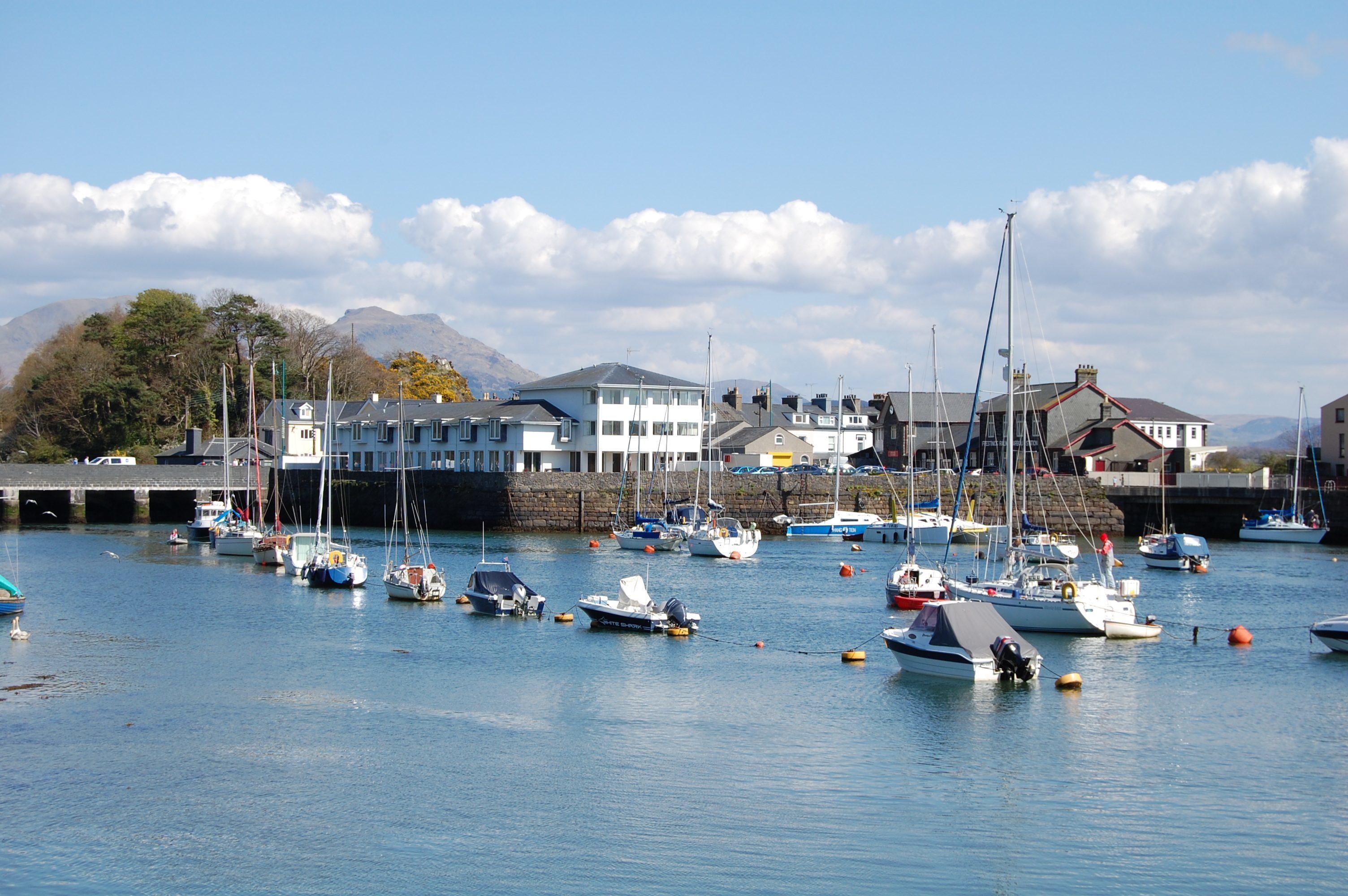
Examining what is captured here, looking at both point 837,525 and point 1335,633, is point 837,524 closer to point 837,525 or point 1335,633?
point 837,525

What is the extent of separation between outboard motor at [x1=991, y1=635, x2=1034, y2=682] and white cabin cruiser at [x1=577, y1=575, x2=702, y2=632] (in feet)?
41.7

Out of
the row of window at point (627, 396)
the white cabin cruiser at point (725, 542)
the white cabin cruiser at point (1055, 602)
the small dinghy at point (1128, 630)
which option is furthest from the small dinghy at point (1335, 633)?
the row of window at point (627, 396)

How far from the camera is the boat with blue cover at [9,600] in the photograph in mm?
46719

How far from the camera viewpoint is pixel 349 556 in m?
58.2

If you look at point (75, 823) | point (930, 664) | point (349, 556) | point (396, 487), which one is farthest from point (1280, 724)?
point (396, 487)

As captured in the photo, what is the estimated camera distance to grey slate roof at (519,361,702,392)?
10256 cm

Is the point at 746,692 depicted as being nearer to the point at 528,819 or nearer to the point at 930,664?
the point at 930,664

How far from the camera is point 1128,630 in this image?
43.1 meters

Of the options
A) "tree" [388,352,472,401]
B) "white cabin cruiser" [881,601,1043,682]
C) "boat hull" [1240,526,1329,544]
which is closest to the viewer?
"white cabin cruiser" [881,601,1043,682]

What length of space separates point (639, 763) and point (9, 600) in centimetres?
3093

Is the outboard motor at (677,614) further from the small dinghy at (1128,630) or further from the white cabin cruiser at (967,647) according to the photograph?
the small dinghy at (1128,630)

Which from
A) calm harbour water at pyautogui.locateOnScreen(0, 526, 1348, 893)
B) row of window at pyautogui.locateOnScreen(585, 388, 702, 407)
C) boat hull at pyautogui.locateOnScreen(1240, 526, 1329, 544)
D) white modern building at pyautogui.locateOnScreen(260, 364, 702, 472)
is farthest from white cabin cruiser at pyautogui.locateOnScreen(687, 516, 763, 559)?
boat hull at pyautogui.locateOnScreen(1240, 526, 1329, 544)


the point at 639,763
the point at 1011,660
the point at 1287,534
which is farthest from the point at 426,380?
the point at 639,763

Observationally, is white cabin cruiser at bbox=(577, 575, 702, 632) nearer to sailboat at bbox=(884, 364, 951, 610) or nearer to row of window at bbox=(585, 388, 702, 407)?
sailboat at bbox=(884, 364, 951, 610)
